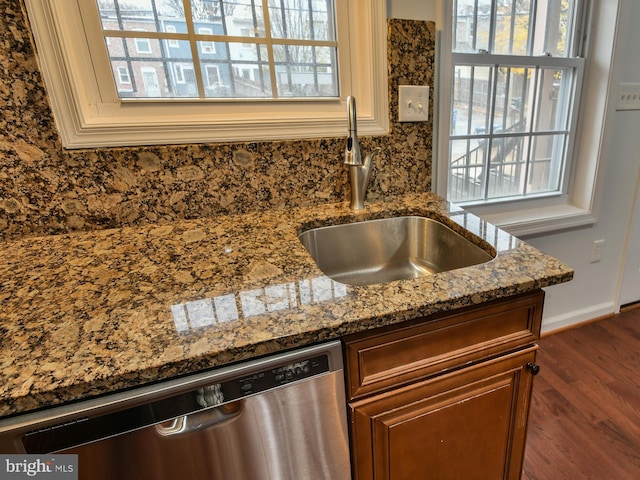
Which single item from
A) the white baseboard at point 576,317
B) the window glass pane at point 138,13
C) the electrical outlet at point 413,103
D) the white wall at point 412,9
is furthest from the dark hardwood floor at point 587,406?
the window glass pane at point 138,13

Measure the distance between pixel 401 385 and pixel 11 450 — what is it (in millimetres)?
637

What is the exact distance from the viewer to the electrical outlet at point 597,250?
5.78ft

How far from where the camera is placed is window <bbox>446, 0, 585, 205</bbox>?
137 cm

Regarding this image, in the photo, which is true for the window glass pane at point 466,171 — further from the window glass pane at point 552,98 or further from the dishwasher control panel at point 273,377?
the dishwasher control panel at point 273,377

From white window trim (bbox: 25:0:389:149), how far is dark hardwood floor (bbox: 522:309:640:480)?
4.23 feet

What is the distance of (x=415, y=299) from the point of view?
63cm

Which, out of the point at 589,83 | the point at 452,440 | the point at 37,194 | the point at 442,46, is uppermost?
the point at 442,46

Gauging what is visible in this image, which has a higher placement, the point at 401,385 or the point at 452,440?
the point at 401,385

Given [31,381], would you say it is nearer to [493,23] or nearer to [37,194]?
[37,194]

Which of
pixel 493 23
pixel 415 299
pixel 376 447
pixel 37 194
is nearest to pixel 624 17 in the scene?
pixel 493 23

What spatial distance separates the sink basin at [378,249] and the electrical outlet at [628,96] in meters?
1.16

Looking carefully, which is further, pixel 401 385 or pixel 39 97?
pixel 39 97

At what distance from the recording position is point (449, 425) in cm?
78

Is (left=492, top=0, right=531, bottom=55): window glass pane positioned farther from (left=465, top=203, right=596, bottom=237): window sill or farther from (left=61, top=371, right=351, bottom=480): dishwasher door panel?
(left=61, top=371, right=351, bottom=480): dishwasher door panel
